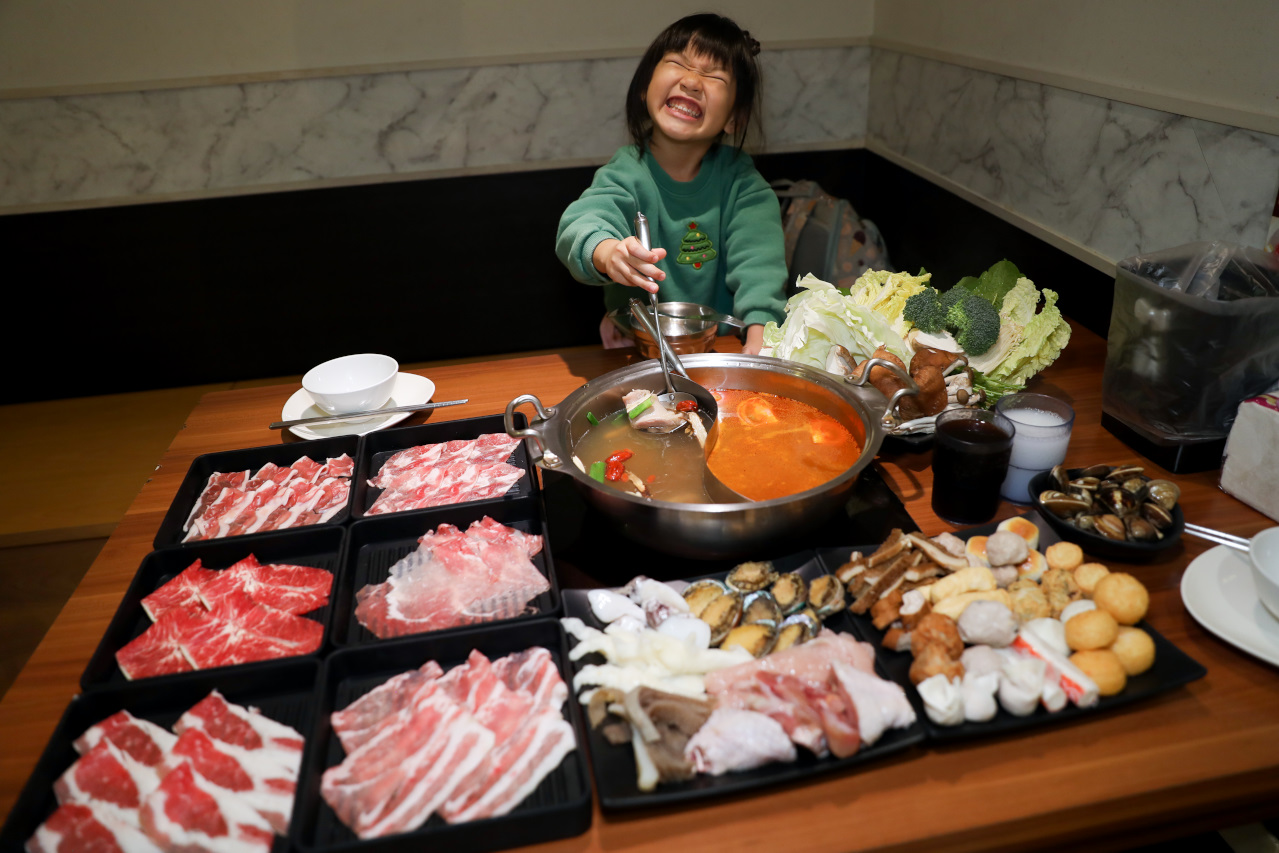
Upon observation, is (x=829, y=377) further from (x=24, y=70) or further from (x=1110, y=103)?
(x=24, y=70)

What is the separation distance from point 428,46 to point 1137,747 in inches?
137

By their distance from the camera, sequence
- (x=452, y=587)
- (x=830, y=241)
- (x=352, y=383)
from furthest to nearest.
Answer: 1. (x=830, y=241)
2. (x=352, y=383)
3. (x=452, y=587)

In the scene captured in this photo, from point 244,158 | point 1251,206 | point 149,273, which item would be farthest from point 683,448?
point 149,273

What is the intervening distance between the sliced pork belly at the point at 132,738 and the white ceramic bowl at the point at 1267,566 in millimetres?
1552

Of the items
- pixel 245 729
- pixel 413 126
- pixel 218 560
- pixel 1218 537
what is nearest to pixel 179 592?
pixel 218 560

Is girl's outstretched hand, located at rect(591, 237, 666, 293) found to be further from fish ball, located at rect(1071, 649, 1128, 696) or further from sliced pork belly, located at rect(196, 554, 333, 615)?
fish ball, located at rect(1071, 649, 1128, 696)

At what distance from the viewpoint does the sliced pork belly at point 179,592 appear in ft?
4.46

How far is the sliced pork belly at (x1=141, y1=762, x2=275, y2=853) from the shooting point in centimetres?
100

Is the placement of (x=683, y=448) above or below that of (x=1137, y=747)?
above

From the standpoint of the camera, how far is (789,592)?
50.3 inches

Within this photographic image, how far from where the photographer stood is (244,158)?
3529 millimetres

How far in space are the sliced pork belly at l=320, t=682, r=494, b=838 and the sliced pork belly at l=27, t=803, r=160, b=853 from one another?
9.0 inches

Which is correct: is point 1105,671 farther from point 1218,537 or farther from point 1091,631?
point 1218,537

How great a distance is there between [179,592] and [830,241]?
2.52m
